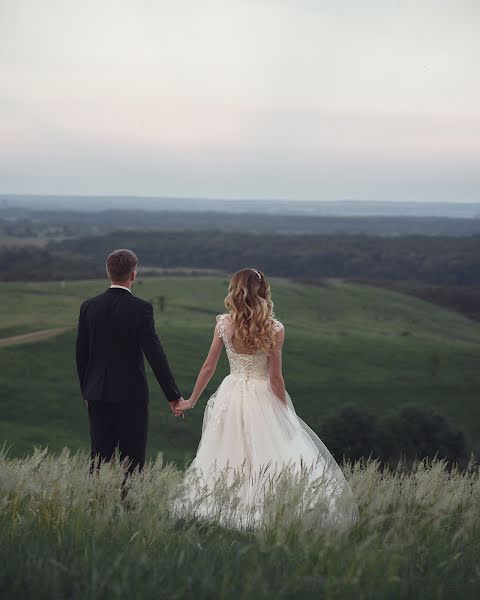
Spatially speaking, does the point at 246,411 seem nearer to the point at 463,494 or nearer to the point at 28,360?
the point at 463,494

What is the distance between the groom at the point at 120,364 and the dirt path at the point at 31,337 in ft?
161

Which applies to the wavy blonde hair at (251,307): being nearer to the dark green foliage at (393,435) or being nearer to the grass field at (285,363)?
the grass field at (285,363)

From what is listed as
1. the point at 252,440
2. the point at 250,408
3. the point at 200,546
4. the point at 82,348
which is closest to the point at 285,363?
the point at 250,408

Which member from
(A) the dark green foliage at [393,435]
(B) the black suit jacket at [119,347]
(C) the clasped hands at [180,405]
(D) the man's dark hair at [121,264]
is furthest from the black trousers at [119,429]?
(A) the dark green foliage at [393,435]

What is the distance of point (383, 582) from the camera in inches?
184

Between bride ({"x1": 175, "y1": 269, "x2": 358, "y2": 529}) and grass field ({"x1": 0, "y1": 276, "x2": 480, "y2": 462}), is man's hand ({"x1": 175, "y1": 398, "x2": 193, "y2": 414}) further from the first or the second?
grass field ({"x1": 0, "y1": 276, "x2": 480, "y2": 462})

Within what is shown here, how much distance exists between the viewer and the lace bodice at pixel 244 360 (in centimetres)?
831

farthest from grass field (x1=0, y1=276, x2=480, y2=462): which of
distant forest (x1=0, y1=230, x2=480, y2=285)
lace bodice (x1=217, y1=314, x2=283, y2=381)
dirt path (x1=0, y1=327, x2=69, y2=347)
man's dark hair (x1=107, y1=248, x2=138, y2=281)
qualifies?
distant forest (x1=0, y1=230, x2=480, y2=285)

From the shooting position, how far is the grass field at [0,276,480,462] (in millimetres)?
45406

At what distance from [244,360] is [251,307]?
70cm

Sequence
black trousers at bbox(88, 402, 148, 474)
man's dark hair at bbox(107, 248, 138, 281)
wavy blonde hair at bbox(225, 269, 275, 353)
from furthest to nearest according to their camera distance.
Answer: wavy blonde hair at bbox(225, 269, 275, 353) → black trousers at bbox(88, 402, 148, 474) → man's dark hair at bbox(107, 248, 138, 281)

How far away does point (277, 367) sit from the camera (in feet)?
27.6

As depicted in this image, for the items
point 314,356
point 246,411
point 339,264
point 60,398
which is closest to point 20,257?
point 339,264

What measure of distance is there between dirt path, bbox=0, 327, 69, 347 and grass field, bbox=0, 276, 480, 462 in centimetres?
77
